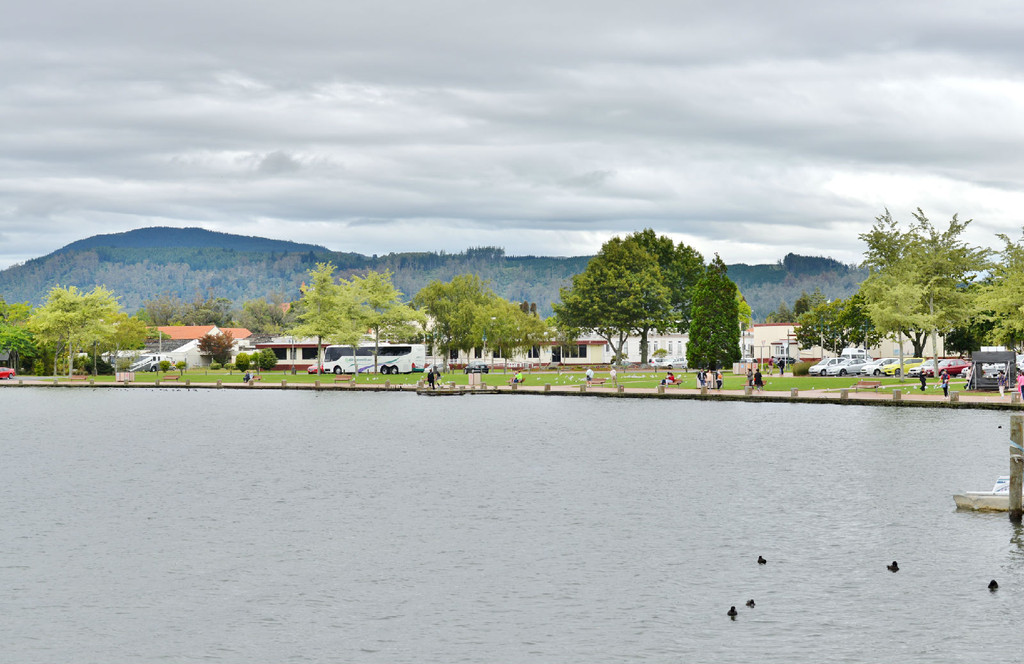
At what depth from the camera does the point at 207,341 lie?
153250 millimetres

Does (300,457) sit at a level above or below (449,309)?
below

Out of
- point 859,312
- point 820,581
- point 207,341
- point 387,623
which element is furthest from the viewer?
point 207,341

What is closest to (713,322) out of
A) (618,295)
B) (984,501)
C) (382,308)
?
(618,295)

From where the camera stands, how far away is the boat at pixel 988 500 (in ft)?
87.4

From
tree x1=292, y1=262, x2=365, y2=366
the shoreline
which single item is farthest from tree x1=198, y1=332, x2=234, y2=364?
tree x1=292, y1=262, x2=365, y2=366

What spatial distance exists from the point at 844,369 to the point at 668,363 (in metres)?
47.6

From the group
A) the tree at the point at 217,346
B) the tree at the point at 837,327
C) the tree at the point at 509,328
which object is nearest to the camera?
the tree at the point at 837,327

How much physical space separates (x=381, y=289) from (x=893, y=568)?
99132 mm

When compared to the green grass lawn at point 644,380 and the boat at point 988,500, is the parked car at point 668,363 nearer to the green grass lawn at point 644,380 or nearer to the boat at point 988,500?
the green grass lawn at point 644,380

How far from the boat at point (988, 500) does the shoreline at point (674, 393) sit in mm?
30729

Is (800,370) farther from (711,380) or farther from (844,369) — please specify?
(711,380)

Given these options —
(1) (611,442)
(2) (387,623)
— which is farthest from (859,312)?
(2) (387,623)

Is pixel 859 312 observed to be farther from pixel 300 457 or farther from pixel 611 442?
pixel 300 457

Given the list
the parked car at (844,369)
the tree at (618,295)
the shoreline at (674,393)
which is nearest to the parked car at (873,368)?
the parked car at (844,369)
